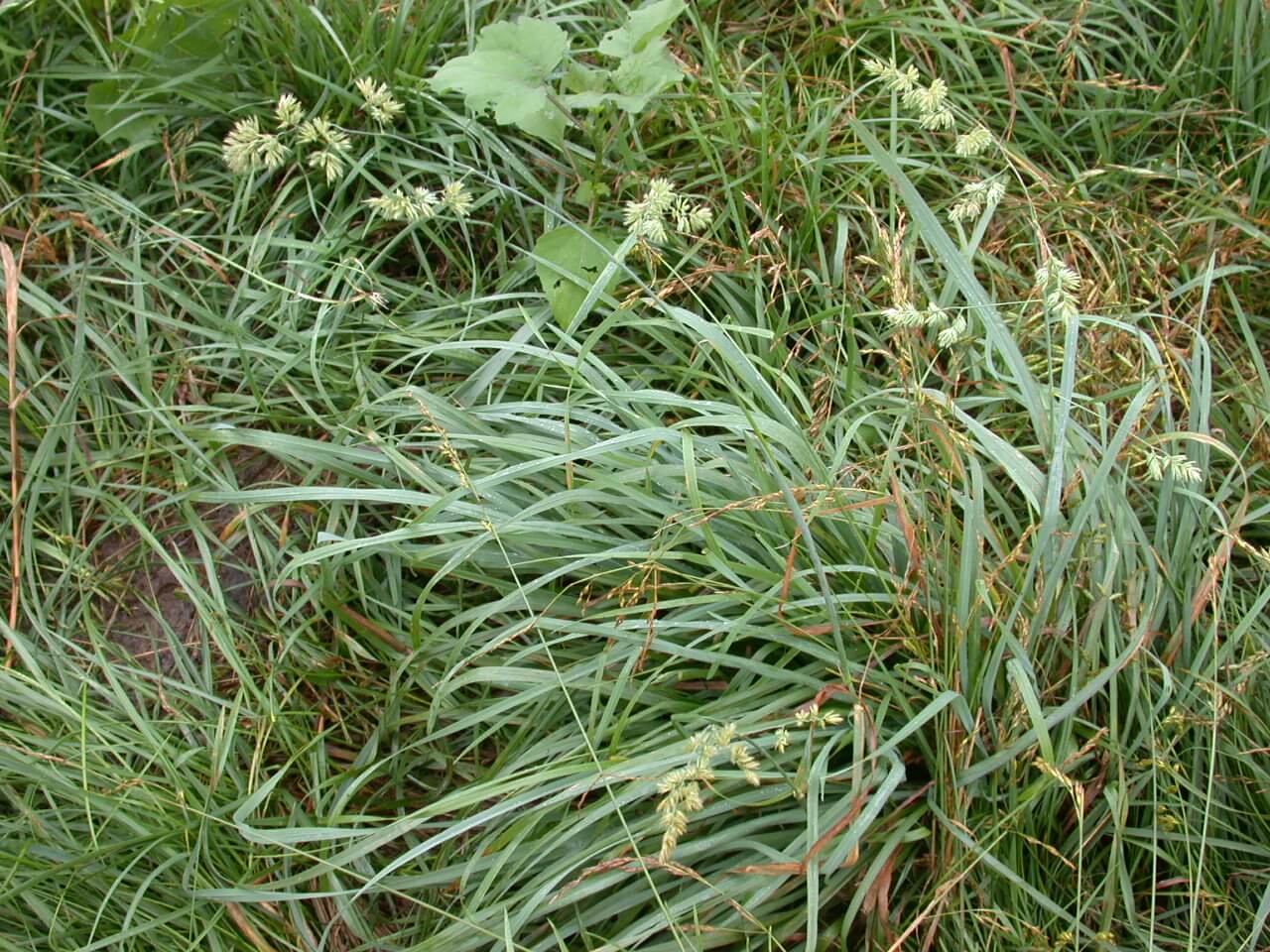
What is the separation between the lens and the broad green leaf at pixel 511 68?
222 cm

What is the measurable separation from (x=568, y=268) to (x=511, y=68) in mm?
407

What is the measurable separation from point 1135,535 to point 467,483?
114cm

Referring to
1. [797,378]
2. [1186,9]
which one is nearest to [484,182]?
[797,378]

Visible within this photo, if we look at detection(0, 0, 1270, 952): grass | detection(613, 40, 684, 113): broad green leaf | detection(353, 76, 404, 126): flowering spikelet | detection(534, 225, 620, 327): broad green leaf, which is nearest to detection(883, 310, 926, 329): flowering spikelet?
detection(0, 0, 1270, 952): grass

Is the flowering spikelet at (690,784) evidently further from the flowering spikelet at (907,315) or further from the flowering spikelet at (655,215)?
the flowering spikelet at (655,215)

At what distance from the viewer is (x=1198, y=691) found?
6.19ft

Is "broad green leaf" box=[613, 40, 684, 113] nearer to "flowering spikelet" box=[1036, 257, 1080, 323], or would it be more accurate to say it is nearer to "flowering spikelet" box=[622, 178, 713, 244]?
"flowering spikelet" box=[622, 178, 713, 244]

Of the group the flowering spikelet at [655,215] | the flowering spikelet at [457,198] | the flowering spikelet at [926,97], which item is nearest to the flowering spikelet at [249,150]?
the flowering spikelet at [457,198]

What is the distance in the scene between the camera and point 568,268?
7.46ft

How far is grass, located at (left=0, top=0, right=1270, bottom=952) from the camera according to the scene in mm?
1805

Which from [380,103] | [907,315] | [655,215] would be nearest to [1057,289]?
[907,315]

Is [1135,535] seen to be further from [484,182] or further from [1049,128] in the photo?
[484,182]

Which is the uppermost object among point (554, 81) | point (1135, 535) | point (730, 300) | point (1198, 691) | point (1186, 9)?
point (554, 81)

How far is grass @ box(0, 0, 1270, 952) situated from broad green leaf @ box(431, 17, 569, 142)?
8.4 inches
